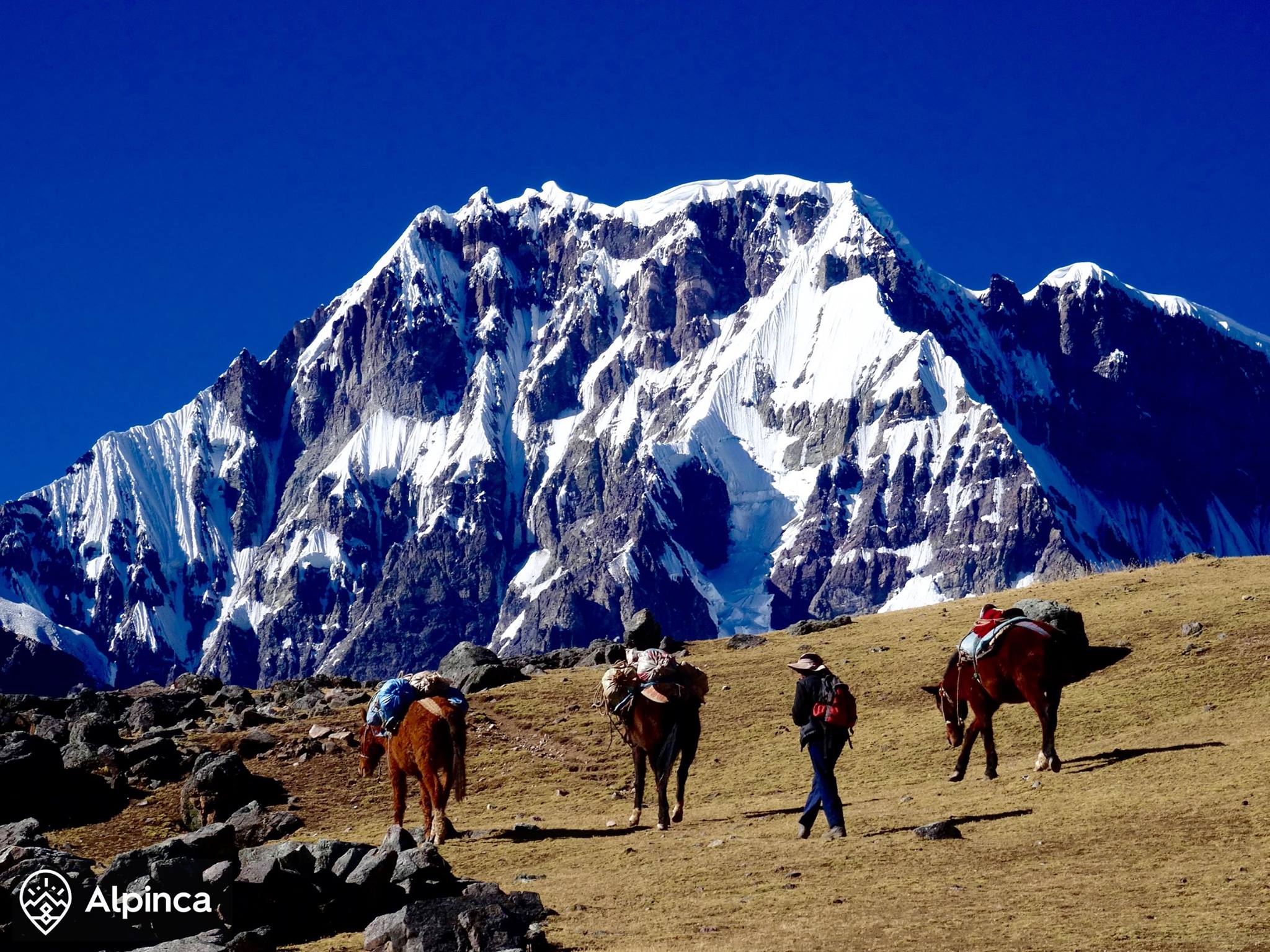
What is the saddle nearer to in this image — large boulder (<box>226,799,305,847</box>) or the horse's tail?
the horse's tail

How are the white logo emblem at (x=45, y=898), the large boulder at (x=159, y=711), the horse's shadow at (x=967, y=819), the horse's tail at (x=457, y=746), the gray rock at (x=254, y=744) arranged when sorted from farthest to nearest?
the large boulder at (x=159, y=711) → the gray rock at (x=254, y=744) → the horse's tail at (x=457, y=746) → the horse's shadow at (x=967, y=819) → the white logo emblem at (x=45, y=898)

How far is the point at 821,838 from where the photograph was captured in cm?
2323

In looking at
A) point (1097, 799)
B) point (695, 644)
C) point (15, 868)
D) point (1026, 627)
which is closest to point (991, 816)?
point (1097, 799)

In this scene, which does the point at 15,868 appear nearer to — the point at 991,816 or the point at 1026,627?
the point at 991,816

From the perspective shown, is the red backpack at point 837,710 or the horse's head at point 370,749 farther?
the horse's head at point 370,749

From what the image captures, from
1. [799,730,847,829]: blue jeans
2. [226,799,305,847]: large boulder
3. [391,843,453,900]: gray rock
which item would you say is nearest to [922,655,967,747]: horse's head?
Answer: [799,730,847,829]: blue jeans

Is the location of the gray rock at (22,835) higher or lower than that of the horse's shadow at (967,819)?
higher

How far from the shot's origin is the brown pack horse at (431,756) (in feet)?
84.5

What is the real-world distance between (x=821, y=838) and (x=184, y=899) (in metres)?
10.1

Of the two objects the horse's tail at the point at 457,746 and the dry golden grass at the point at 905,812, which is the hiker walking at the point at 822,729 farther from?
the horse's tail at the point at 457,746

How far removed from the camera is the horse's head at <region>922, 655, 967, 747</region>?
2892cm

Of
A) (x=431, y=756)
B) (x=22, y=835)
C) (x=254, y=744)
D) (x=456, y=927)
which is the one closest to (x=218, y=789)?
(x=254, y=744)

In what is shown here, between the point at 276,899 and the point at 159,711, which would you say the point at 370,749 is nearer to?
the point at 276,899

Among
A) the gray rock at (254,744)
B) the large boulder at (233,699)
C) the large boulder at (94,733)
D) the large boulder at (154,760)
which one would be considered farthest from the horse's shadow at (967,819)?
the large boulder at (233,699)
